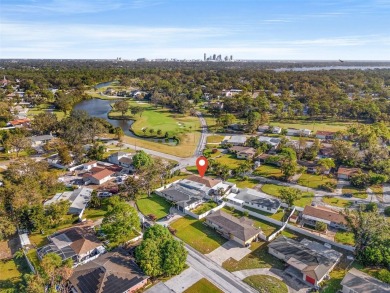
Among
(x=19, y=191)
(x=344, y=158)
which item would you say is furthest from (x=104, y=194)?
(x=344, y=158)

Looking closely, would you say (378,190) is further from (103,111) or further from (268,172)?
(103,111)

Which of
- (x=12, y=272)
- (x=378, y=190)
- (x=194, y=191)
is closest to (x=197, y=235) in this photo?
(x=194, y=191)

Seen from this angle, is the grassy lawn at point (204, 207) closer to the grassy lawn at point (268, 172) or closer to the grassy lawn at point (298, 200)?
the grassy lawn at point (298, 200)

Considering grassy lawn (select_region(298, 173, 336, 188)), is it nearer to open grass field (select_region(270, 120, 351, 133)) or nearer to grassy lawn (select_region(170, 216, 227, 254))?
grassy lawn (select_region(170, 216, 227, 254))

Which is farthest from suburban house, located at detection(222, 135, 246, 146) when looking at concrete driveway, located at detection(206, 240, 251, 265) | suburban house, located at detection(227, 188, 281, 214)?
concrete driveway, located at detection(206, 240, 251, 265)

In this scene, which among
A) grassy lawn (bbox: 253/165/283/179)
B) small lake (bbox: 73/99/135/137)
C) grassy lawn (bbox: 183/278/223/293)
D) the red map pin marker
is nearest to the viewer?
grassy lawn (bbox: 183/278/223/293)

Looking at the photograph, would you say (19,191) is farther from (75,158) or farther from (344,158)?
(344,158)

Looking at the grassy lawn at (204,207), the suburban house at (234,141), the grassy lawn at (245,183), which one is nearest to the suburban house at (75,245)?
the grassy lawn at (204,207)
